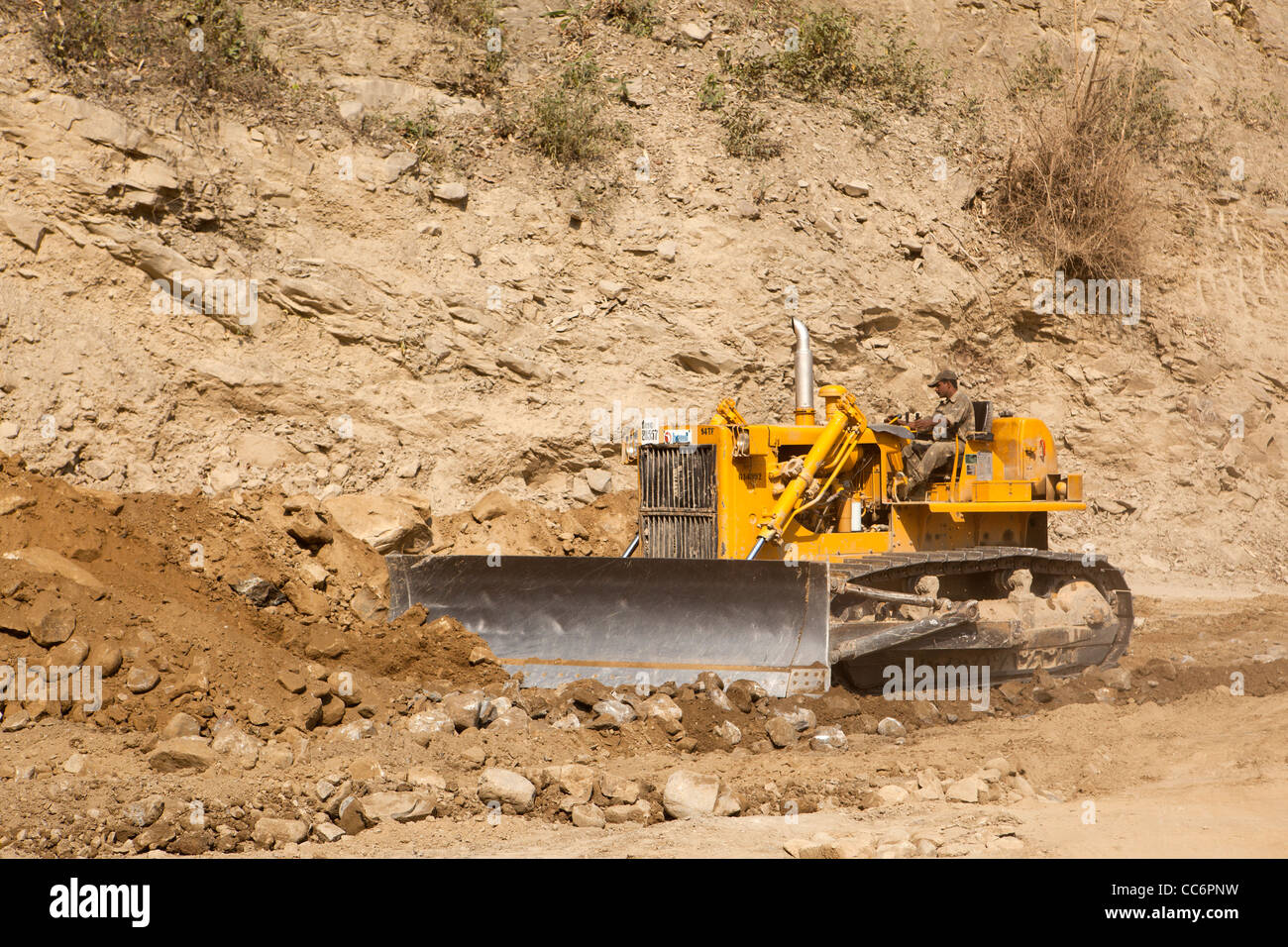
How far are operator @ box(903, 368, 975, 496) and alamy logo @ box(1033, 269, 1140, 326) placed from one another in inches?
250

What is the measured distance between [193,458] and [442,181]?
14.5ft

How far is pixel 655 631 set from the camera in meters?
8.10

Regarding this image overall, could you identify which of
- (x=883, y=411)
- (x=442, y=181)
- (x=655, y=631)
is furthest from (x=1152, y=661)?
(x=442, y=181)

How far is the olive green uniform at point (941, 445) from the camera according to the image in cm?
920

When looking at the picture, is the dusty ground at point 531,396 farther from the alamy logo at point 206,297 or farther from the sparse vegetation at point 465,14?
the sparse vegetation at point 465,14

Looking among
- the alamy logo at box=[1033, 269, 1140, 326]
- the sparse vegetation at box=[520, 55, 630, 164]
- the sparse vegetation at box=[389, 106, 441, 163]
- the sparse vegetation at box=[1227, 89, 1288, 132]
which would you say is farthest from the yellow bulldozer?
the sparse vegetation at box=[1227, 89, 1288, 132]

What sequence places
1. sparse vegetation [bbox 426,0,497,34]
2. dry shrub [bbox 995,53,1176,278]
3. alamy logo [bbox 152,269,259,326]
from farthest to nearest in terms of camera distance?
dry shrub [bbox 995,53,1176,278]
sparse vegetation [bbox 426,0,497,34]
alamy logo [bbox 152,269,259,326]

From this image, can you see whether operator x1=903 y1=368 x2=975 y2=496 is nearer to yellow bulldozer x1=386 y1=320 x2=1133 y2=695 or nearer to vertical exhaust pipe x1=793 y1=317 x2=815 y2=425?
yellow bulldozer x1=386 y1=320 x2=1133 y2=695

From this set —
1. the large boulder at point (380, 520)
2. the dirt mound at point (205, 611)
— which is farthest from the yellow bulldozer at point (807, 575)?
the large boulder at point (380, 520)

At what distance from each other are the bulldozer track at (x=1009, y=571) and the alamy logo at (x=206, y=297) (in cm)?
648

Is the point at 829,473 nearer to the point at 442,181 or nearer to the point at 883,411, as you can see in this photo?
the point at 883,411

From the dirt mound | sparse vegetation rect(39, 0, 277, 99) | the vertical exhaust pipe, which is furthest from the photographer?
sparse vegetation rect(39, 0, 277, 99)
